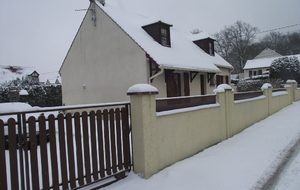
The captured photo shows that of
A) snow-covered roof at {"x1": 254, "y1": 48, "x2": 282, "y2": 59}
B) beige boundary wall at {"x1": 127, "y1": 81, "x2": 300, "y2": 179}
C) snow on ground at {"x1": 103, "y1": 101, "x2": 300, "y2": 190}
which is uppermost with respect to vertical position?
snow-covered roof at {"x1": 254, "y1": 48, "x2": 282, "y2": 59}

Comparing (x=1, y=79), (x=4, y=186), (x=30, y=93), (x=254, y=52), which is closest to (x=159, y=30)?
(x=4, y=186)

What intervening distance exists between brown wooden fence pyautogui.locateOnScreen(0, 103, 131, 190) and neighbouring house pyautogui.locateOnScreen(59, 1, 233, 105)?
6.19 metres

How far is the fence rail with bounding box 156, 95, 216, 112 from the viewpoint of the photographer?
4.43m

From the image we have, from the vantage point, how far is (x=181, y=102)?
16.6 ft

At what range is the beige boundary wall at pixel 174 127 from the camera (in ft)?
12.8

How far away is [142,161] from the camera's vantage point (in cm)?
390

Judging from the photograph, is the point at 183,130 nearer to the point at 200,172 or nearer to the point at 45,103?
the point at 200,172

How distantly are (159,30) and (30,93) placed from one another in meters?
12.7

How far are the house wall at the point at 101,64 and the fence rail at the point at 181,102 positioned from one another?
4.60 m

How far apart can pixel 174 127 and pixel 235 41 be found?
5125cm

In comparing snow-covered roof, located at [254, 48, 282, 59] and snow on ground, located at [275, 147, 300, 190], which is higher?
snow-covered roof, located at [254, 48, 282, 59]

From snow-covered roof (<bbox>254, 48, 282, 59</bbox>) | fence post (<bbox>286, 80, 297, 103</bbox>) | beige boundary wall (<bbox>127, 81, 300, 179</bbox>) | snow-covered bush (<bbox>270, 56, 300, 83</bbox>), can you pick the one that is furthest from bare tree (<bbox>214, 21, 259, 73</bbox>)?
beige boundary wall (<bbox>127, 81, 300, 179</bbox>)

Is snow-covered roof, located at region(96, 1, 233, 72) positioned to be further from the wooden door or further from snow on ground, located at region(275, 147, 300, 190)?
snow on ground, located at region(275, 147, 300, 190)

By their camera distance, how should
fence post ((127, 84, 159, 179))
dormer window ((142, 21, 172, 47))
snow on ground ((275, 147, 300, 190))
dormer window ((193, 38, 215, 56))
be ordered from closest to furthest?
1. snow on ground ((275, 147, 300, 190))
2. fence post ((127, 84, 159, 179))
3. dormer window ((142, 21, 172, 47))
4. dormer window ((193, 38, 215, 56))
